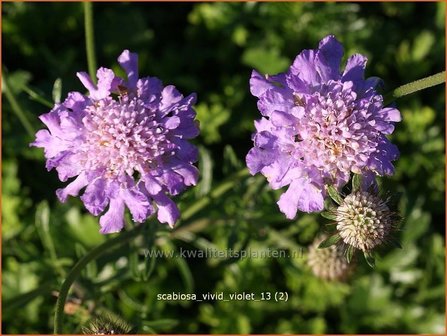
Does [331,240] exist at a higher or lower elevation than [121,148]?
lower

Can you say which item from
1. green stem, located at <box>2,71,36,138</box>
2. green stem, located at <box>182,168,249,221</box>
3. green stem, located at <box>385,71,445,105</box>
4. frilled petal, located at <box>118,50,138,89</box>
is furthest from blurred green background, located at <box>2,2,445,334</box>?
green stem, located at <box>385,71,445,105</box>

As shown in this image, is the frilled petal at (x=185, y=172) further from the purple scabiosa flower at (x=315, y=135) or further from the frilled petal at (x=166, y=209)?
the purple scabiosa flower at (x=315, y=135)

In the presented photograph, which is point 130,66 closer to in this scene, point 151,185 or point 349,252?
point 151,185

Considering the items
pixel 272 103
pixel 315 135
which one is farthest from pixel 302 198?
pixel 272 103

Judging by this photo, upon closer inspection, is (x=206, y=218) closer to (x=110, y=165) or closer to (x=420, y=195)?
(x=110, y=165)

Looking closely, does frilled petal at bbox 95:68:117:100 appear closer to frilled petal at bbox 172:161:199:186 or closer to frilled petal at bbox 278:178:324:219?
frilled petal at bbox 172:161:199:186

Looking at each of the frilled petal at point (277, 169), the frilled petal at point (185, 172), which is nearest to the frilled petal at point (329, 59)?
the frilled petal at point (277, 169)
